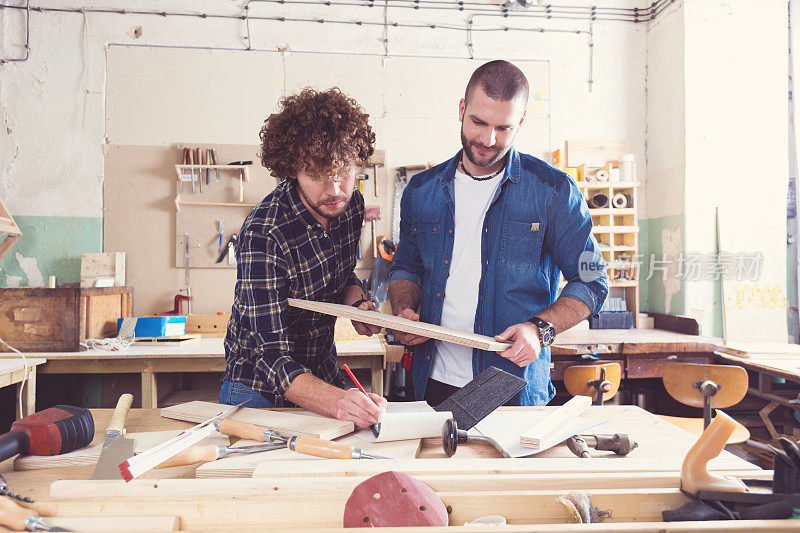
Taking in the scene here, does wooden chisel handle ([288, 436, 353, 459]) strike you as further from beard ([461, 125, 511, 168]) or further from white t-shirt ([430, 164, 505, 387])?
beard ([461, 125, 511, 168])

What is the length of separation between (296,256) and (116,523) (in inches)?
37.4

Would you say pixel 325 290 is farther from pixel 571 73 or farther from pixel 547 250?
pixel 571 73

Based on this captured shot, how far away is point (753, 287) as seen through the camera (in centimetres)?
390

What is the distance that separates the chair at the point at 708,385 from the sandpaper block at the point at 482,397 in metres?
2.00

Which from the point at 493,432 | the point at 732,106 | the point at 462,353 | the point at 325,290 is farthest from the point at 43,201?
the point at 732,106

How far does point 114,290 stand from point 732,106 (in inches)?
188

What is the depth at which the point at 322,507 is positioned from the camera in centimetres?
83

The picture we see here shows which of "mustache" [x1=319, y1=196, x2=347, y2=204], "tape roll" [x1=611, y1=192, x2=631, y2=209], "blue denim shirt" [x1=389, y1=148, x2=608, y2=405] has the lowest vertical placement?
"blue denim shirt" [x1=389, y1=148, x2=608, y2=405]

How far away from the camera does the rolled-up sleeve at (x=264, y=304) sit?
150 cm

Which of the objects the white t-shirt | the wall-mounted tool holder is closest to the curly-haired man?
the white t-shirt

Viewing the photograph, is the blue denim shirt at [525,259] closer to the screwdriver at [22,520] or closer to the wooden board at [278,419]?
the wooden board at [278,419]

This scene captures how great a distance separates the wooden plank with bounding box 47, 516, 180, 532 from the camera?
0.75 m

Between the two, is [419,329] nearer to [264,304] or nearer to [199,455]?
[264,304]

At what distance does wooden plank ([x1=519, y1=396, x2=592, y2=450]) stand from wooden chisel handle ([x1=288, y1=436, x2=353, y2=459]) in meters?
0.40
